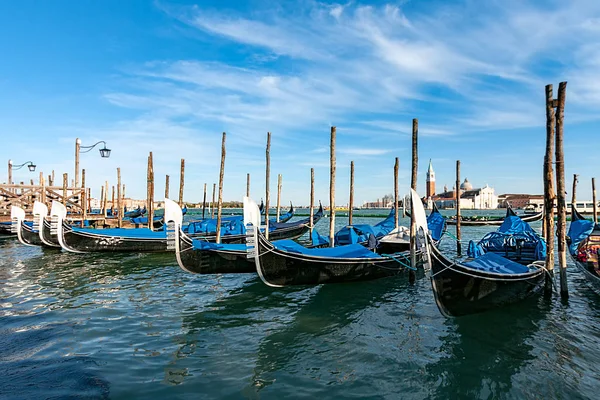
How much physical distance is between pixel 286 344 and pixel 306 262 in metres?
2.60

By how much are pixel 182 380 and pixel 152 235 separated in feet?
36.1

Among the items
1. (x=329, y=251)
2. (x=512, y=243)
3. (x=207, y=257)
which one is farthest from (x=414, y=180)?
(x=207, y=257)

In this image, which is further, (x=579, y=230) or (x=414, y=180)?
(x=579, y=230)

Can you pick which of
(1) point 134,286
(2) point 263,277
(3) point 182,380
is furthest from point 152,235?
(3) point 182,380

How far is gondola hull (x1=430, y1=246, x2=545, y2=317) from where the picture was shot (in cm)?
534

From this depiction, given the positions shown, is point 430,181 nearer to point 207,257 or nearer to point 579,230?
point 579,230

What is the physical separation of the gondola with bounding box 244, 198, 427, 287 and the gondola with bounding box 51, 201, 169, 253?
24.1 feet

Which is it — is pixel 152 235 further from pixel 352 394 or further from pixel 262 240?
pixel 352 394

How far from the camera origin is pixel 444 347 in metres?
4.97

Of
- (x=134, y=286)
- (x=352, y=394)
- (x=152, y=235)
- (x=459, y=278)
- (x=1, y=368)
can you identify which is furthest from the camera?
(x=152, y=235)

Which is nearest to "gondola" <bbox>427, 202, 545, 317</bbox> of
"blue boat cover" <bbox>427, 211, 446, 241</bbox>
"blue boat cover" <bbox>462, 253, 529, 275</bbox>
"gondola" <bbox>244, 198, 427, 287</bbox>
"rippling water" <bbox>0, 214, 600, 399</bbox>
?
"blue boat cover" <bbox>462, 253, 529, 275</bbox>

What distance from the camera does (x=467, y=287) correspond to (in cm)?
559

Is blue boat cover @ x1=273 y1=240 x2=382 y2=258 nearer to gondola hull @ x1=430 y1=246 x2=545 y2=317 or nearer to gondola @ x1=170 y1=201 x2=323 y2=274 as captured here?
gondola @ x1=170 y1=201 x2=323 y2=274

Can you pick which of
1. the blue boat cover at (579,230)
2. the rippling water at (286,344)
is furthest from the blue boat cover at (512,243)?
the blue boat cover at (579,230)
